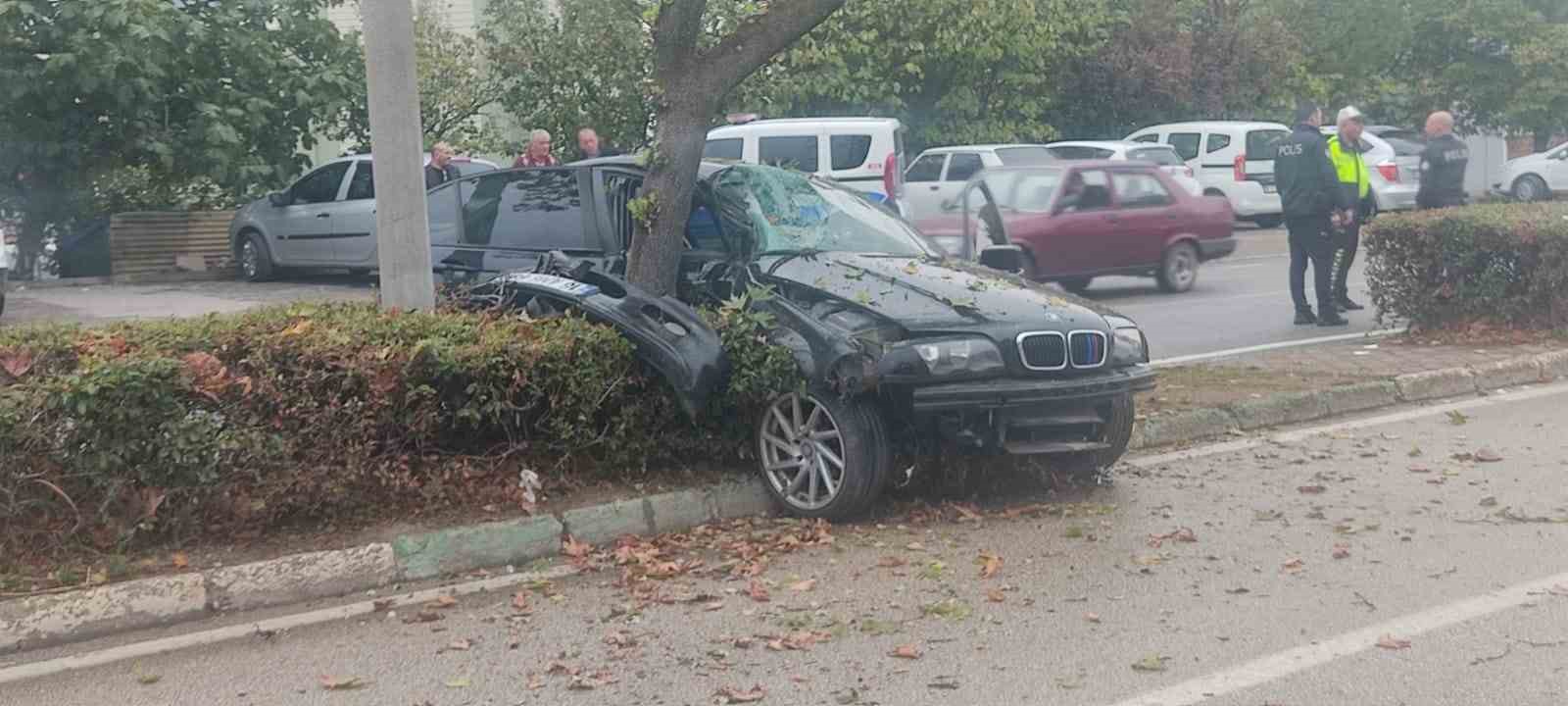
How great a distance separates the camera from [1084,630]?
591 cm

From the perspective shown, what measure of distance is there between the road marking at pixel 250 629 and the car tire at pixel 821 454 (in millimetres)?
1180

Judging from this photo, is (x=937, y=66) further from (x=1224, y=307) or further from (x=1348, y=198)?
(x=1348, y=198)

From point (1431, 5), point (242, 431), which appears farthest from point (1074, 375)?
point (1431, 5)

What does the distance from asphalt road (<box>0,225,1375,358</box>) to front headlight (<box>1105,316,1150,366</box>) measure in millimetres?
4782

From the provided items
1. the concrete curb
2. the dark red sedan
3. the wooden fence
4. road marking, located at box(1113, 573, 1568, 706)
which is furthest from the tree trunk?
the wooden fence

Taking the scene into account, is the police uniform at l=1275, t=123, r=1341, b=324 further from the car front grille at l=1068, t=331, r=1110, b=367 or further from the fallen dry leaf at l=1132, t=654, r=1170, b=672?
the fallen dry leaf at l=1132, t=654, r=1170, b=672

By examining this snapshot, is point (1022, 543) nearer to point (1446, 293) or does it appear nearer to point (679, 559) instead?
point (679, 559)

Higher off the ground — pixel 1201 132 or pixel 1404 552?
pixel 1201 132

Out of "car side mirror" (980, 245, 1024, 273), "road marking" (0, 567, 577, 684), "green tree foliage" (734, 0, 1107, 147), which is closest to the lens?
"road marking" (0, 567, 577, 684)

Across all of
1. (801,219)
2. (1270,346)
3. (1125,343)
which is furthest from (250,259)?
(1125,343)

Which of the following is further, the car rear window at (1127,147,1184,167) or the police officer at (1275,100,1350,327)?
the car rear window at (1127,147,1184,167)

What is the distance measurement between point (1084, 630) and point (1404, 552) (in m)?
1.81

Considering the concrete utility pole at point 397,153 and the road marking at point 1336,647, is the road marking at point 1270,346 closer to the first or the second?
the road marking at point 1336,647

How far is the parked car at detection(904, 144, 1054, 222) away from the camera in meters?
22.8
